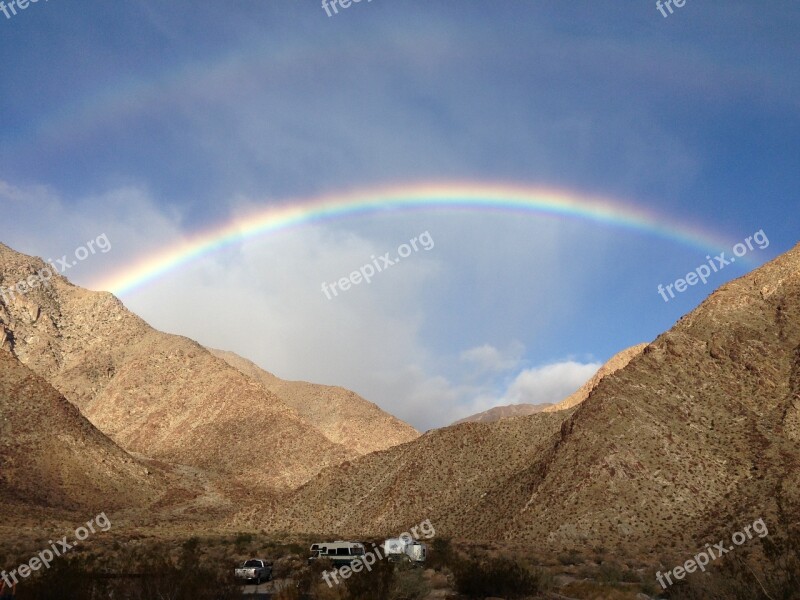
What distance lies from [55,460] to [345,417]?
279 feet

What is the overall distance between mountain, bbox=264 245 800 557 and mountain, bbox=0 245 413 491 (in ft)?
138

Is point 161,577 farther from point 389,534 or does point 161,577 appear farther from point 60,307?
point 60,307

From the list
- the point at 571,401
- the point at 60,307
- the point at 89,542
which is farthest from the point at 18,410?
the point at 571,401

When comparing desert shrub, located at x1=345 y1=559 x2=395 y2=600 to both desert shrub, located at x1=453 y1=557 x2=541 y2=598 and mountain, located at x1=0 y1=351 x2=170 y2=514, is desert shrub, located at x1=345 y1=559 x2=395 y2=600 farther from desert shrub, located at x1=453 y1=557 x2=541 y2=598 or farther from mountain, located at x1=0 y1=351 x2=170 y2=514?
mountain, located at x1=0 y1=351 x2=170 y2=514

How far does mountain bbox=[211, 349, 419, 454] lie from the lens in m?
146

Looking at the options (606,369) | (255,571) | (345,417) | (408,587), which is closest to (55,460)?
(255,571)

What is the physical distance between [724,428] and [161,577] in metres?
47.2

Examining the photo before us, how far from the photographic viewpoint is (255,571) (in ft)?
83.9

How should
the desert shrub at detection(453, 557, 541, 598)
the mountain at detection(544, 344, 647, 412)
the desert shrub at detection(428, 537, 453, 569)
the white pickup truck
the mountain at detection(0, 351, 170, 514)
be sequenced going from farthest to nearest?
1. the mountain at detection(544, 344, 647, 412)
2. the mountain at detection(0, 351, 170, 514)
3. the desert shrub at detection(428, 537, 453, 569)
4. the white pickup truck
5. the desert shrub at detection(453, 557, 541, 598)

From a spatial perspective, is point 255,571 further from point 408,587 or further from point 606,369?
point 606,369

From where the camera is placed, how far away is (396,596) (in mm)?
16109

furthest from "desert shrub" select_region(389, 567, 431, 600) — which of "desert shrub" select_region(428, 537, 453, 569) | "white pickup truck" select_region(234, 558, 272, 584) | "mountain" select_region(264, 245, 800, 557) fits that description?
"mountain" select_region(264, 245, 800, 557)

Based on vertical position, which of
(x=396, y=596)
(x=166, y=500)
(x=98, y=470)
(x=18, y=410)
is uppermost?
(x=18, y=410)

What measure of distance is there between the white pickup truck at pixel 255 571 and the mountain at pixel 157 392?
75.4m
